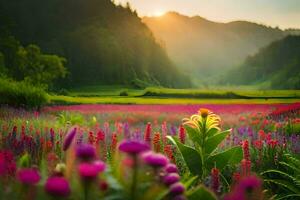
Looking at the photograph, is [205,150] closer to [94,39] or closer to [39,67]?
[39,67]

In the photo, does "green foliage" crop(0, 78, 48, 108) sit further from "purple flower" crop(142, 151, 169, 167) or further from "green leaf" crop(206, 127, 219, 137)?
"purple flower" crop(142, 151, 169, 167)

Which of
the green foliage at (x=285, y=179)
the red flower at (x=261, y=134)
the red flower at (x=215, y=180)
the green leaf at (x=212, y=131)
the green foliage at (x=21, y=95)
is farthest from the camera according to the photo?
the green foliage at (x=21, y=95)

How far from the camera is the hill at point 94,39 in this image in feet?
224

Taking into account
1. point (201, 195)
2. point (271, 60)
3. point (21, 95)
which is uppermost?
point (271, 60)

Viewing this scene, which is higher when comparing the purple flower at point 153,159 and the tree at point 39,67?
the tree at point 39,67

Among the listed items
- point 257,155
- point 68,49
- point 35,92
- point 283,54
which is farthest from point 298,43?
point 257,155

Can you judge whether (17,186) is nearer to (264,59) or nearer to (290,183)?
(290,183)

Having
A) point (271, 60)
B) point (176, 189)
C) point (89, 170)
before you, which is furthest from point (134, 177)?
point (271, 60)

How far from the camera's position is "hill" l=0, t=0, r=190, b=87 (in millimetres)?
68125

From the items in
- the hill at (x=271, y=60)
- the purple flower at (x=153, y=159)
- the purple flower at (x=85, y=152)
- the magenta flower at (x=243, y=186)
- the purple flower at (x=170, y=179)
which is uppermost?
the hill at (x=271, y=60)

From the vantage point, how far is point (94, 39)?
71125 mm

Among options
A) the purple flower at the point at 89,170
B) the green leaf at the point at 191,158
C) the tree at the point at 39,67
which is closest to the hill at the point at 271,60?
the tree at the point at 39,67

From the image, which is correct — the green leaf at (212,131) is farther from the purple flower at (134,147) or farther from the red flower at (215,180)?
the purple flower at (134,147)

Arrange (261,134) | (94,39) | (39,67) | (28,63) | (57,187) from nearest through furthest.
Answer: (57,187), (261,134), (28,63), (39,67), (94,39)
